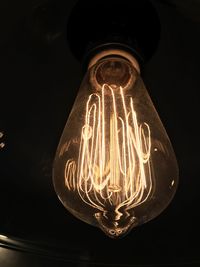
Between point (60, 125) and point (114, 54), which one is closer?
point (114, 54)

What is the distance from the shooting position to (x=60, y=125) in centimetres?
56

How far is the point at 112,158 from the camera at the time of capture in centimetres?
47

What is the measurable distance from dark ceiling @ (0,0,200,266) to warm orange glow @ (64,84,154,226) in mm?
61

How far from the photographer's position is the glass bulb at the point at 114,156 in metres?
0.45

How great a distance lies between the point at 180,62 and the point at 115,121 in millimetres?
114

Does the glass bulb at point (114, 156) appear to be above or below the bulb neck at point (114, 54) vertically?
below

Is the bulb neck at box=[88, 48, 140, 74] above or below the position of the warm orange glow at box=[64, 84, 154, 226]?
above

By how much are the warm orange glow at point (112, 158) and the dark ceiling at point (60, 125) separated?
Result: 6 cm

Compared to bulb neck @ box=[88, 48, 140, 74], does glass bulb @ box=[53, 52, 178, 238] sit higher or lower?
lower

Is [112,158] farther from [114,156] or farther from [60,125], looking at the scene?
[60,125]

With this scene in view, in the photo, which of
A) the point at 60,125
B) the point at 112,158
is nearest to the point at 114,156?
the point at 112,158

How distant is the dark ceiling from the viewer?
19.6 inches

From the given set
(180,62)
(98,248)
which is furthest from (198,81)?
(98,248)

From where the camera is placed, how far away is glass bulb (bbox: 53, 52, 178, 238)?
0.45 metres
